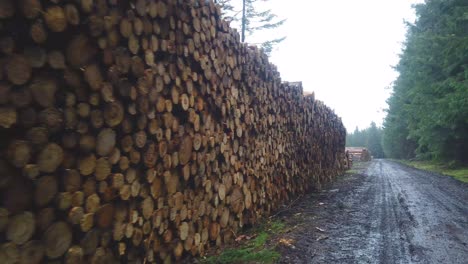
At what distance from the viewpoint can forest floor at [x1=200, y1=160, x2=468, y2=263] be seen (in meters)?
4.09

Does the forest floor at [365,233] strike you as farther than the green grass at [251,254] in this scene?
Yes

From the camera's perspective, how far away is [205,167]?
4273 millimetres

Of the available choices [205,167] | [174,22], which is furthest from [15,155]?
[205,167]

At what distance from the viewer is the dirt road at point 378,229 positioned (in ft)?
13.6

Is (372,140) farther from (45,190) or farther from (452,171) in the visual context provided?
(45,190)

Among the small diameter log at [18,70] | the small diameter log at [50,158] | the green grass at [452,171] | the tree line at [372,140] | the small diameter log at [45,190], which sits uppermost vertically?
the tree line at [372,140]

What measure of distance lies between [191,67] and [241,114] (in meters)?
1.59

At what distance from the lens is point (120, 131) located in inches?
114

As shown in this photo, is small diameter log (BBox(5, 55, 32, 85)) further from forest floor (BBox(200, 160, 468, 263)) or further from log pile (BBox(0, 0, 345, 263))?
forest floor (BBox(200, 160, 468, 263))

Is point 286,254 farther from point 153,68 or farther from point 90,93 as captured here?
point 90,93

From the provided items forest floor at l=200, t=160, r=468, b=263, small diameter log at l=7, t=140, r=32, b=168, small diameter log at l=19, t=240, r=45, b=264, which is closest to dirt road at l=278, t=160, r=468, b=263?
forest floor at l=200, t=160, r=468, b=263

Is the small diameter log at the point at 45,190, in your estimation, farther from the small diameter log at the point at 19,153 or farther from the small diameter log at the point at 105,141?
the small diameter log at the point at 105,141

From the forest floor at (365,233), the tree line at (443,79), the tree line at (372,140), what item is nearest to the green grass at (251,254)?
the forest floor at (365,233)

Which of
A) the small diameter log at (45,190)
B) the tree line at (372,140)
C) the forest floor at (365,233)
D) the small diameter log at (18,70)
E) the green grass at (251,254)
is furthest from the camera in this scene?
the tree line at (372,140)
